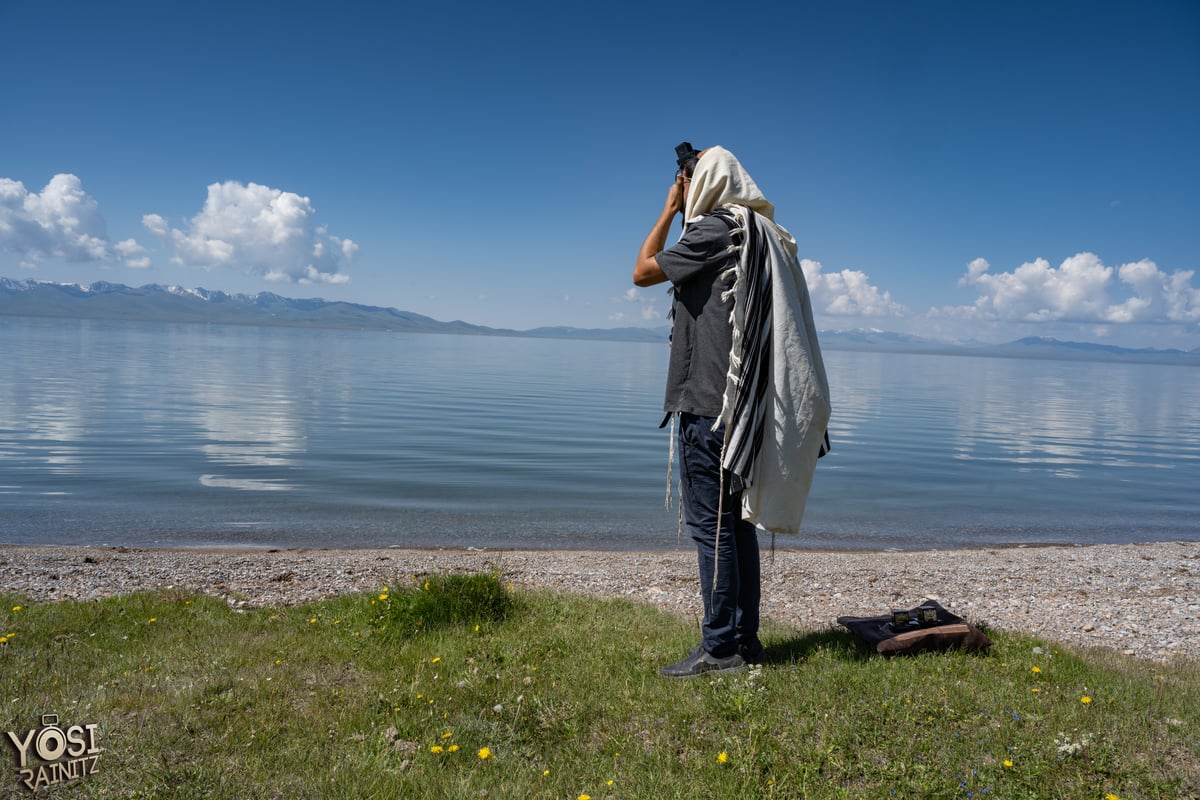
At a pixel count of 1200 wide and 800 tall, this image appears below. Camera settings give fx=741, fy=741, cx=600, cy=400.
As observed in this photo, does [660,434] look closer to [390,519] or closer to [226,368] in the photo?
[390,519]

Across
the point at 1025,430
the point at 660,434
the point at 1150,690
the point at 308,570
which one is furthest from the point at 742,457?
the point at 1025,430

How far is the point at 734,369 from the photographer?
4.70m

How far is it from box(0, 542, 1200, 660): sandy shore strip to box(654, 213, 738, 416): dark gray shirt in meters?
3.50

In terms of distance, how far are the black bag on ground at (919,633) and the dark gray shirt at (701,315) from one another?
7.95 ft

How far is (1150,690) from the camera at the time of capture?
4910mm

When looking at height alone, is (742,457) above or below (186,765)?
above

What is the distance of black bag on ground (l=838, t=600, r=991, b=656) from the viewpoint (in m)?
5.55

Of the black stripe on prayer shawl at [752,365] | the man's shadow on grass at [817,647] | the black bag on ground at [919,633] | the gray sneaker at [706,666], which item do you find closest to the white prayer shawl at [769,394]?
the black stripe on prayer shawl at [752,365]

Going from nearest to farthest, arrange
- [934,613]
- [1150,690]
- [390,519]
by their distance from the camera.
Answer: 1. [1150,690]
2. [934,613]
3. [390,519]

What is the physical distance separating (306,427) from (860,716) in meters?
30.6

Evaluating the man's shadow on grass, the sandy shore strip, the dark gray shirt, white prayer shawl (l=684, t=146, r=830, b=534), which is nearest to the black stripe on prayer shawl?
white prayer shawl (l=684, t=146, r=830, b=534)

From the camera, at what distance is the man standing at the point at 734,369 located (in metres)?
4.70

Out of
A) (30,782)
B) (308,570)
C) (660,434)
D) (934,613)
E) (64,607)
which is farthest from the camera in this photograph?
(660,434)

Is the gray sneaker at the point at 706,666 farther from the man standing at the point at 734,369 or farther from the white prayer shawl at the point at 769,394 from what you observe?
the white prayer shawl at the point at 769,394
